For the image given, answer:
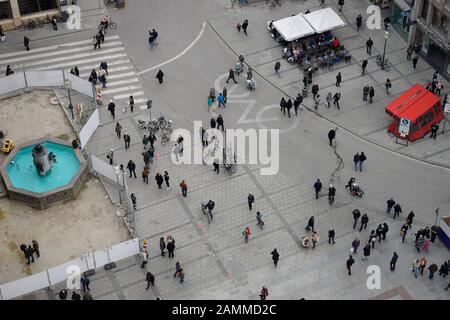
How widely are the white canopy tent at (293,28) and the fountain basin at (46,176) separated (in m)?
22.3

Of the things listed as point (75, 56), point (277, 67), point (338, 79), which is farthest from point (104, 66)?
point (338, 79)

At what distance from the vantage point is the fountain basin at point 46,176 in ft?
240

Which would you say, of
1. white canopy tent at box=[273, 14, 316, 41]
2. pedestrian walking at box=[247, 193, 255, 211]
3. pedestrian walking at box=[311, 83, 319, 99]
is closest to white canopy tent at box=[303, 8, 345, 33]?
white canopy tent at box=[273, 14, 316, 41]

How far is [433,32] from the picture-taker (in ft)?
274

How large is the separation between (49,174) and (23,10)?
22.3 meters

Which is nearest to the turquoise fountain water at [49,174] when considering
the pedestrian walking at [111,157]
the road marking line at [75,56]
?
the pedestrian walking at [111,157]

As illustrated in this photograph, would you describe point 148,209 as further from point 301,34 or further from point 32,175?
point 301,34

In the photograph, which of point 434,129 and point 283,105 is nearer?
point 434,129

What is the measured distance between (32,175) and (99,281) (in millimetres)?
11636

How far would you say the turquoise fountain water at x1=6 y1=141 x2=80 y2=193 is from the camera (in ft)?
244

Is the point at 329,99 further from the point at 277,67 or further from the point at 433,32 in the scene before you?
the point at 433,32

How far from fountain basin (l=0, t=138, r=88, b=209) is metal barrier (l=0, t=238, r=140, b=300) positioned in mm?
7625
